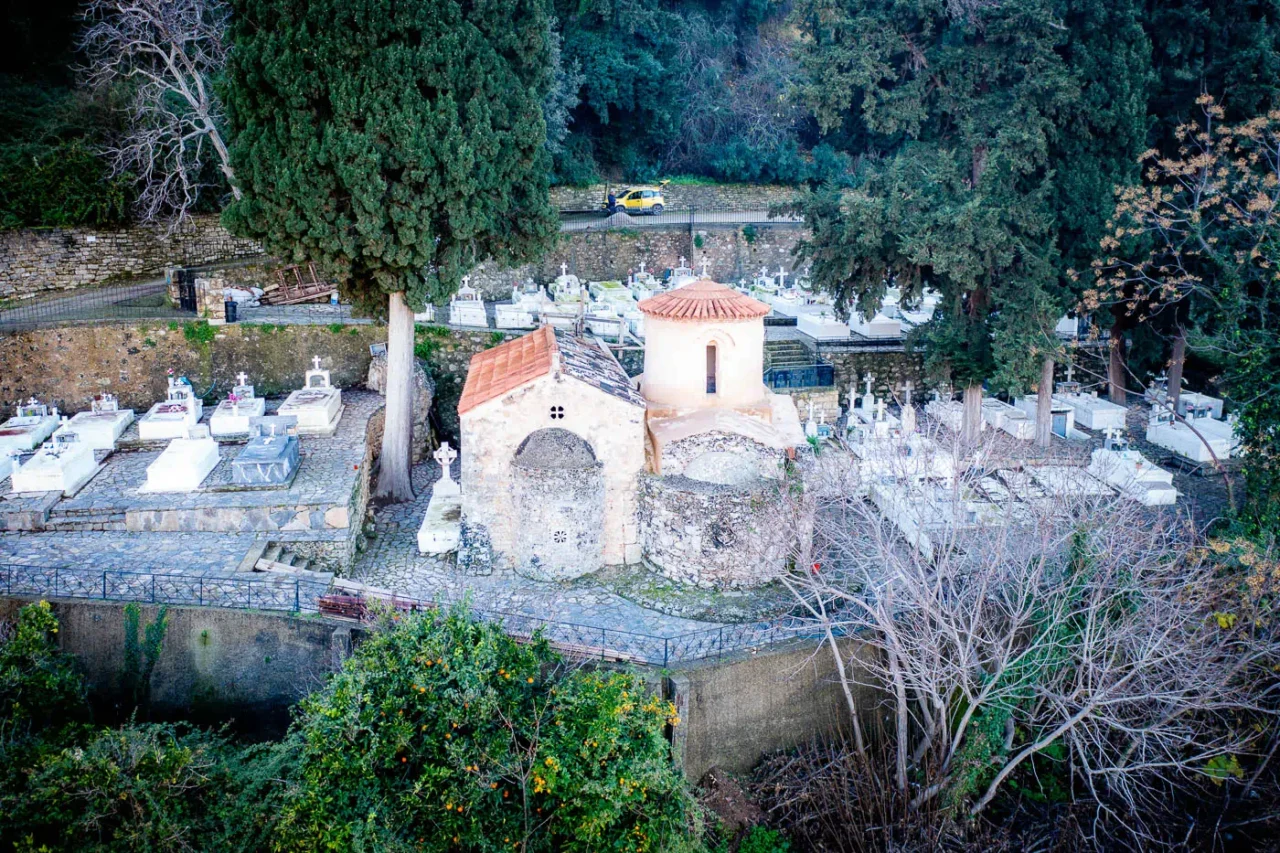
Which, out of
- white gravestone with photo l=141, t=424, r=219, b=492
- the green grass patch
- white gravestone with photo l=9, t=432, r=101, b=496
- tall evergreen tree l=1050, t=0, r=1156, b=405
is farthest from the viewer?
the green grass patch

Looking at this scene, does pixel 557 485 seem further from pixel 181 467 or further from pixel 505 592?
pixel 181 467

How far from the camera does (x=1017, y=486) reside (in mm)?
17047

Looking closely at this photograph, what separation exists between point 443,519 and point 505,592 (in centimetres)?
229

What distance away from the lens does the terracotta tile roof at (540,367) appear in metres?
15.1

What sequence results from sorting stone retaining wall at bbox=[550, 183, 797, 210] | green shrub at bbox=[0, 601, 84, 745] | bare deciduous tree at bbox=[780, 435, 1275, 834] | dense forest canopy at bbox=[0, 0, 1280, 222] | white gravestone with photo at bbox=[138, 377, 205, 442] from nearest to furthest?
green shrub at bbox=[0, 601, 84, 745] < bare deciduous tree at bbox=[780, 435, 1275, 834] < white gravestone with photo at bbox=[138, 377, 205, 442] < dense forest canopy at bbox=[0, 0, 1280, 222] < stone retaining wall at bbox=[550, 183, 797, 210]

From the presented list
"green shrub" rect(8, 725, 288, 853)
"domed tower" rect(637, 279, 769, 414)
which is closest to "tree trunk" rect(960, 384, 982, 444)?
"domed tower" rect(637, 279, 769, 414)

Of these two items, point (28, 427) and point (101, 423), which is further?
point (101, 423)

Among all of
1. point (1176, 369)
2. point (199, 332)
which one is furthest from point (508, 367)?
point (1176, 369)

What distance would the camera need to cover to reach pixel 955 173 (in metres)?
18.8

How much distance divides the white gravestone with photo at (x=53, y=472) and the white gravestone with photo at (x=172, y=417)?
83.7 inches

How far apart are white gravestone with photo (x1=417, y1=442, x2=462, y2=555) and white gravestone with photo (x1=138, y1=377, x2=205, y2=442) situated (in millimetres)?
4964

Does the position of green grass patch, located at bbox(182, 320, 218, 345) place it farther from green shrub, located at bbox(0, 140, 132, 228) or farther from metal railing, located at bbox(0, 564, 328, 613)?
metal railing, located at bbox(0, 564, 328, 613)

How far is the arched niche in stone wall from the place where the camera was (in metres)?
14.9

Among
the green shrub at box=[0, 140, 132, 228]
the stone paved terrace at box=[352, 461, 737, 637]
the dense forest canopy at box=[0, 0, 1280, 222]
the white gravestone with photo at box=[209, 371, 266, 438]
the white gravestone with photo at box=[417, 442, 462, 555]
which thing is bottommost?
the stone paved terrace at box=[352, 461, 737, 637]
